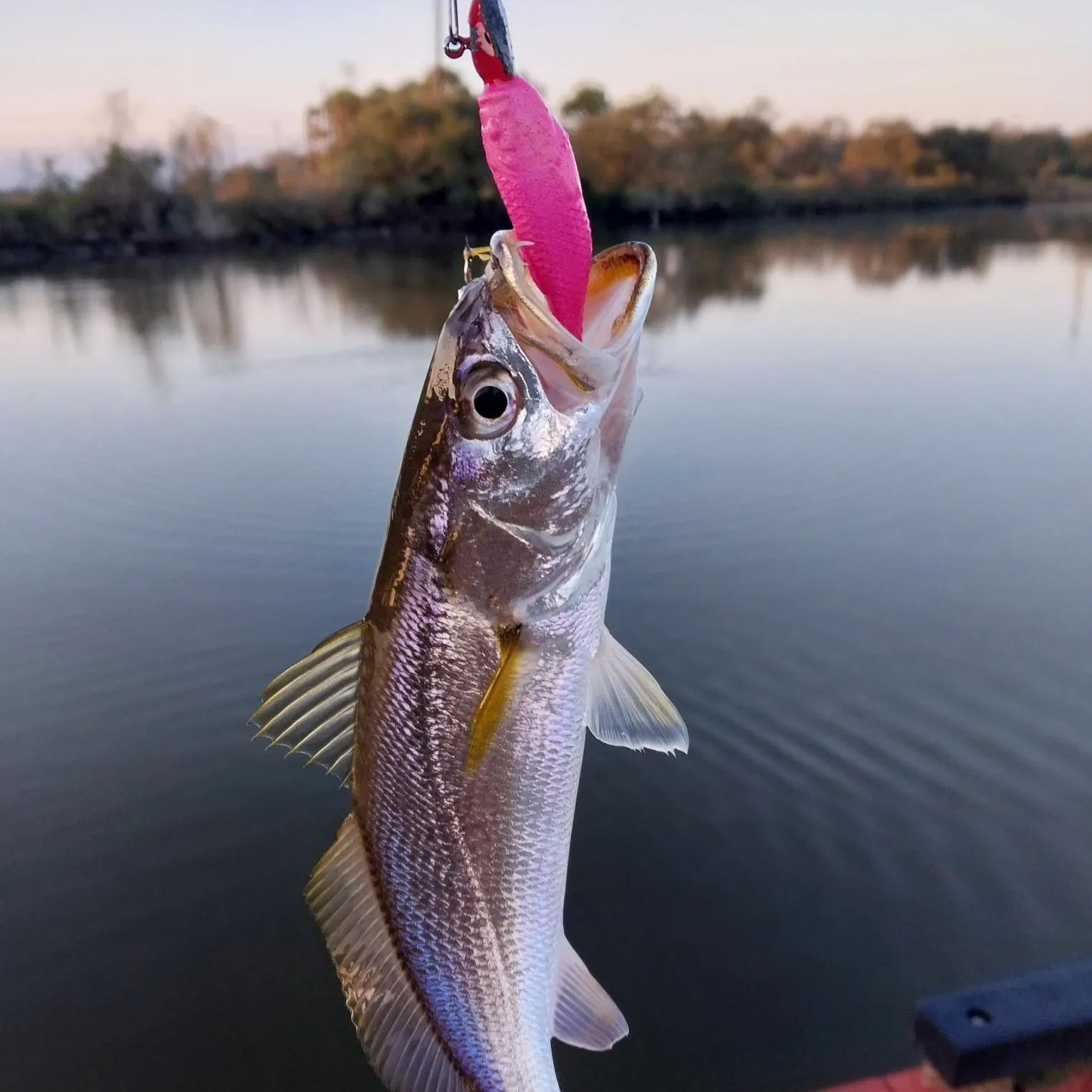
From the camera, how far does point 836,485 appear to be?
8227mm

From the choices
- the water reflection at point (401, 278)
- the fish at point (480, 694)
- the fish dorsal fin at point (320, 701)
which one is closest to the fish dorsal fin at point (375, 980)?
the fish at point (480, 694)

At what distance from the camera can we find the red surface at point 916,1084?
196 cm

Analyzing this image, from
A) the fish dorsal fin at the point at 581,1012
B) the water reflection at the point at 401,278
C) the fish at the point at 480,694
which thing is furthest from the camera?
the water reflection at the point at 401,278

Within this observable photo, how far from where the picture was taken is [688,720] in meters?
4.82

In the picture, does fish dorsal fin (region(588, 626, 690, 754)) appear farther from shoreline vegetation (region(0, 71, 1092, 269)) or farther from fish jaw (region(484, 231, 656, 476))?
shoreline vegetation (region(0, 71, 1092, 269))

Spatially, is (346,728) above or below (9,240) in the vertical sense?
below

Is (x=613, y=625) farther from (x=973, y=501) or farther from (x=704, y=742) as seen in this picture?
(x=973, y=501)

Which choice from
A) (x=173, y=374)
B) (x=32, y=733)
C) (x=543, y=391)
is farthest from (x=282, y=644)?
(x=173, y=374)

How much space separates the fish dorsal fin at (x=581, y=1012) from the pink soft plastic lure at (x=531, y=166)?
44.8 inches

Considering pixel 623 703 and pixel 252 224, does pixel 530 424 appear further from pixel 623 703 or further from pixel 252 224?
pixel 252 224

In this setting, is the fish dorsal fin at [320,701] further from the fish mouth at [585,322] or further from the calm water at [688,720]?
the calm water at [688,720]

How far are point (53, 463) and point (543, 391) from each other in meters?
9.67

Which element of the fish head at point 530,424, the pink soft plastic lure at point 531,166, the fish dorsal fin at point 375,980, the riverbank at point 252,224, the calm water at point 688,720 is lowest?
the calm water at point 688,720

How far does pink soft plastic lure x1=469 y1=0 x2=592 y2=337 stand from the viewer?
1.17 m
